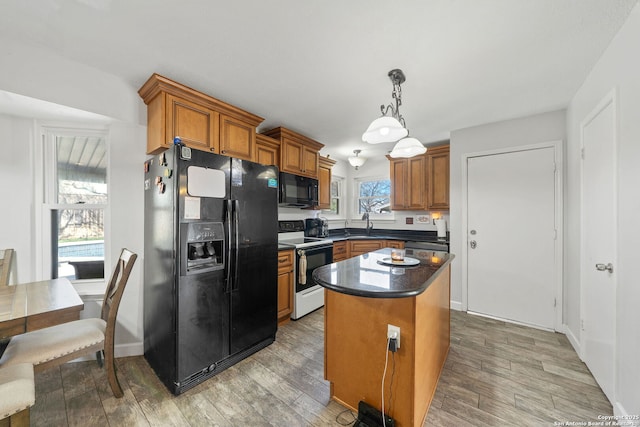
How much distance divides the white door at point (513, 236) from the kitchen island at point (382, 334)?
5.76 feet

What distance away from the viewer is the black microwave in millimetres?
3248

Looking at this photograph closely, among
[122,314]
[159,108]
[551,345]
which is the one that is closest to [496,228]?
[551,345]

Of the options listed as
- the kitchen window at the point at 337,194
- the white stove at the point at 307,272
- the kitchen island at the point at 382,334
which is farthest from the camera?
the kitchen window at the point at 337,194

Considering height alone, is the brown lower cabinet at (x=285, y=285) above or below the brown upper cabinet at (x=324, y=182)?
below

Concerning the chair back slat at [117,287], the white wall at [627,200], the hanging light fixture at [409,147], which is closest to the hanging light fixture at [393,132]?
the hanging light fixture at [409,147]

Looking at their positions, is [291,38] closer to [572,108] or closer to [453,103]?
[453,103]

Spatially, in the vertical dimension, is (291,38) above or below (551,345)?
above

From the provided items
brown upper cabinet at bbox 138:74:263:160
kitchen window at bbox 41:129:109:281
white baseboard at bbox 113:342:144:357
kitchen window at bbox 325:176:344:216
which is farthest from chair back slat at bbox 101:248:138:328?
kitchen window at bbox 325:176:344:216

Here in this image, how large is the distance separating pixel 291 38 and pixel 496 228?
3076 millimetres

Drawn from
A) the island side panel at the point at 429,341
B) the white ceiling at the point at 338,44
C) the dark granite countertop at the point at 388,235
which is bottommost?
the island side panel at the point at 429,341

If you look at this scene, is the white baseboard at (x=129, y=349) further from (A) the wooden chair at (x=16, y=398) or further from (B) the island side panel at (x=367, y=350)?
(B) the island side panel at (x=367, y=350)

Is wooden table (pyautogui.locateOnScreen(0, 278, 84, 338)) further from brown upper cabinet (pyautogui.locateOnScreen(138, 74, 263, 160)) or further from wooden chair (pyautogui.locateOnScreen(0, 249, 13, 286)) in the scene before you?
brown upper cabinet (pyautogui.locateOnScreen(138, 74, 263, 160))

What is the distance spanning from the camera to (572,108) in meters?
2.45

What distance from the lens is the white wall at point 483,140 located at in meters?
2.75
